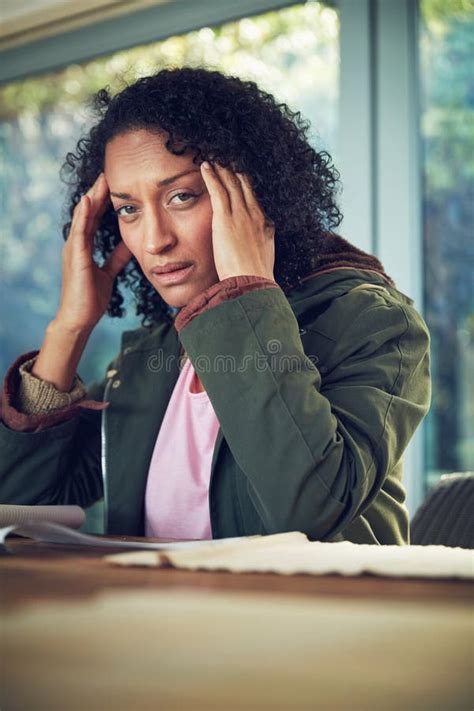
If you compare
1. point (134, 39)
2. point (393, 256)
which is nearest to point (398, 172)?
point (393, 256)

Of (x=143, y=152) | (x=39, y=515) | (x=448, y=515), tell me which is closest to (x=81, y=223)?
(x=143, y=152)

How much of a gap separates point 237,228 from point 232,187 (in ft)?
0.38

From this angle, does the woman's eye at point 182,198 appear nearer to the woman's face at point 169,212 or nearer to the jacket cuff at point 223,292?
the woman's face at point 169,212

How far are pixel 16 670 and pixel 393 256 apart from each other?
→ 2.40 metres

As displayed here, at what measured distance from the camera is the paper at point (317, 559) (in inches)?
25.7

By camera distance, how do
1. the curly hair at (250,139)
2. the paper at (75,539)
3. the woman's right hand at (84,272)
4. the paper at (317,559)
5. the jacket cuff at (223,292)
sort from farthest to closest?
1. the woman's right hand at (84,272)
2. the curly hair at (250,139)
3. the jacket cuff at (223,292)
4. the paper at (75,539)
5. the paper at (317,559)

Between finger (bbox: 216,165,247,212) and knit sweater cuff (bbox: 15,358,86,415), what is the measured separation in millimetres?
461

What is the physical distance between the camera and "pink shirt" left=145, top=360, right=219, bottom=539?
4.43 feet

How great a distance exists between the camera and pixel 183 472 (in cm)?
138

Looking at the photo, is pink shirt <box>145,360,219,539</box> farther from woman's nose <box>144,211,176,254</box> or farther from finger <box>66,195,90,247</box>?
finger <box>66,195,90,247</box>

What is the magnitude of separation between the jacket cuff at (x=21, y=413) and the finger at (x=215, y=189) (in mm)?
383

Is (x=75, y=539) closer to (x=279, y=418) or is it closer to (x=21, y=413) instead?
(x=279, y=418)

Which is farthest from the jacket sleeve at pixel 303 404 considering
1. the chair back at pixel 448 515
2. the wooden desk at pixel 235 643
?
the wooden desk at pixel 235 643

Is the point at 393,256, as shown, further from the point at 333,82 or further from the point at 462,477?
the point at 462,477
